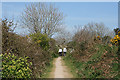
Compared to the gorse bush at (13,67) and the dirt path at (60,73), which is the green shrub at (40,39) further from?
the gorse bush at (13,67)

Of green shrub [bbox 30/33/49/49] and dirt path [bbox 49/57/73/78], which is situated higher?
green shrub [bbox 30/33/49/49]

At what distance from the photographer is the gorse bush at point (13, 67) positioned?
20.6 feet

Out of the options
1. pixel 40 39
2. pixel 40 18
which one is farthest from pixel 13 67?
pixel 40 18

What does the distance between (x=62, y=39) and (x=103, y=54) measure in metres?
32.0

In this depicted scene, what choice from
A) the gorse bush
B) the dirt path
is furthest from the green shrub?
the gorse bush

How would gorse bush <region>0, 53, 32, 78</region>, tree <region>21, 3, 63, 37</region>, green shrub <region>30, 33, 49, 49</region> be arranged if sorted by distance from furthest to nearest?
tree <region>21, 3, 63, 37</region>, green shrub <region>30, 33, 49, 49</region>, gorse bush <region>0, 53, 32, 78</region>

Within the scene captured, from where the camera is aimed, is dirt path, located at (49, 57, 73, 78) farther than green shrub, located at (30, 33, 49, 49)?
No

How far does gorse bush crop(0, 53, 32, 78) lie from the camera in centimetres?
629

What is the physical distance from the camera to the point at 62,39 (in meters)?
43.4

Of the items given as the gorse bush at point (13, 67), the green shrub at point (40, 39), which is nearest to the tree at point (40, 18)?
the green shrub at point (40, 39)

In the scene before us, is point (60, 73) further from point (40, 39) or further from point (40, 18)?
point (40, 18)

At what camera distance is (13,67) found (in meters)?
6.29

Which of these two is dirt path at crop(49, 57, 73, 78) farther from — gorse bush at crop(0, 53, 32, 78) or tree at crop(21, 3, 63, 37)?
tree at crop(21, 3, 63, 37)

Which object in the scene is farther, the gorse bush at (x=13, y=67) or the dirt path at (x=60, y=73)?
the dirt path at (x=60, y=73)
